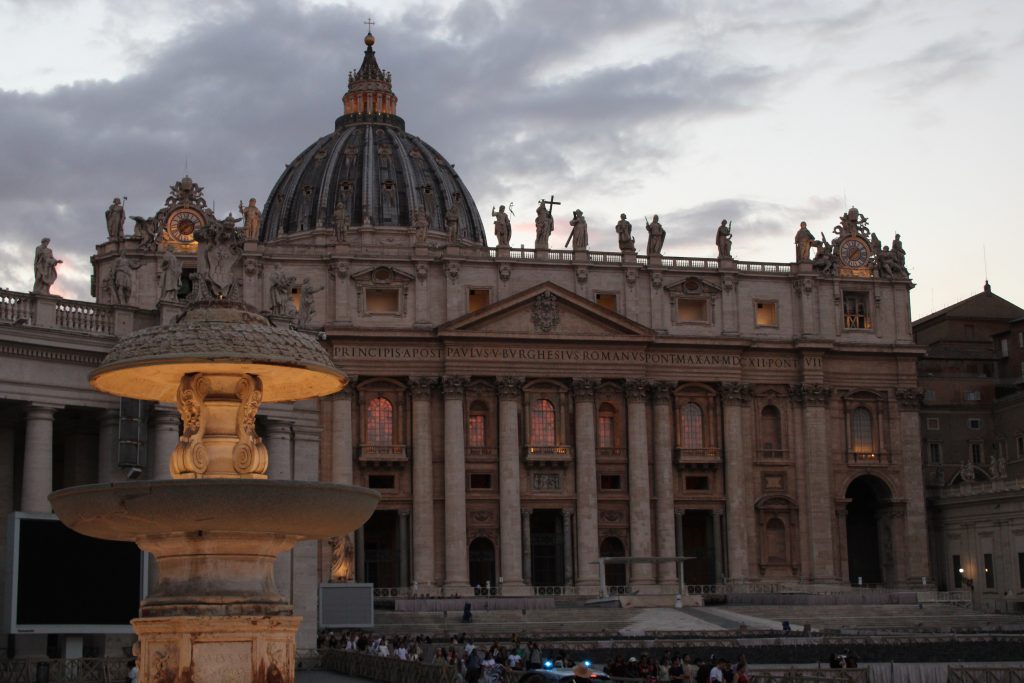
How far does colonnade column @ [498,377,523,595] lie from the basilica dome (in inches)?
1468

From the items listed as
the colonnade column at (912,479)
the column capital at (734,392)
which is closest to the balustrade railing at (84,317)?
the column capital at (734,392)

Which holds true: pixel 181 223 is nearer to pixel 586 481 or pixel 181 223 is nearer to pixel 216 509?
pixel 586 481

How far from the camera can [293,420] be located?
3688 centimetres

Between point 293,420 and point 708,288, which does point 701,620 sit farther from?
point 293,420

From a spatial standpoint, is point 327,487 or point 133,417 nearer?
point 327,487

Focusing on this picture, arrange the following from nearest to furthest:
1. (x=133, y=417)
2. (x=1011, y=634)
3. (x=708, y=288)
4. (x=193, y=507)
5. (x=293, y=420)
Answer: (x=193, y=507) < (x=133, y=417) < (x=293, y=420) < (x=1011, y=634) < (x=708, y=288)

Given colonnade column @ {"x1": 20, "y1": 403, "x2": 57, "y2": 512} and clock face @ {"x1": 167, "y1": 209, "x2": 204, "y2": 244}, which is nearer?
colonnade column @ {"x1": 20, "y1": 403, "x2": 57, "y2": 512}

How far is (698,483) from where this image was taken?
87500mm

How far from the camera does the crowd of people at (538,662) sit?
3231cm

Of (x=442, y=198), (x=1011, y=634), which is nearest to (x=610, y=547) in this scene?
(x=1011, y=634)

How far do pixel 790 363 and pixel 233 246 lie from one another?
211ft

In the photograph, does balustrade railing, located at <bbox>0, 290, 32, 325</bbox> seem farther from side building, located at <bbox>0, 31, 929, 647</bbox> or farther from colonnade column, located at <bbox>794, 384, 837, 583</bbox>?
colonnade column, located at <bbox>794, 384, 837, 583</bbox>

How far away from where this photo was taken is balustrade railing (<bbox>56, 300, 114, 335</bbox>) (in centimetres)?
3397

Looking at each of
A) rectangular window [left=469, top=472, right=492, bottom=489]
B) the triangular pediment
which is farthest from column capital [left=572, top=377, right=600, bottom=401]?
rectangular window [left=469, top=472, right=492, bottom=489]
